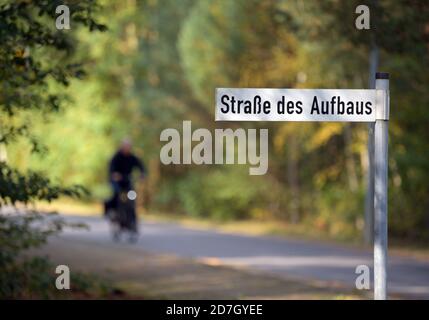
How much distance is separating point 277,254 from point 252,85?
8.19 m

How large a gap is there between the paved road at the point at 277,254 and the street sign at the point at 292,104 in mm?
5701

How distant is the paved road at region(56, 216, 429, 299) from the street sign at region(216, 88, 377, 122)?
18.7 feet

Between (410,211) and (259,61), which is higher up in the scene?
(259,61)

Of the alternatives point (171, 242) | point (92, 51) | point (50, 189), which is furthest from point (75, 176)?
point (50, 189)

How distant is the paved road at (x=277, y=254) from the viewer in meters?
16.1

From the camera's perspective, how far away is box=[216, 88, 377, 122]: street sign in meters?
8.63

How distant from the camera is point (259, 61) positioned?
88.8 ft

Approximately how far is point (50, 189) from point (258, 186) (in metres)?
17.4

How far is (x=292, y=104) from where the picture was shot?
8.68 m
